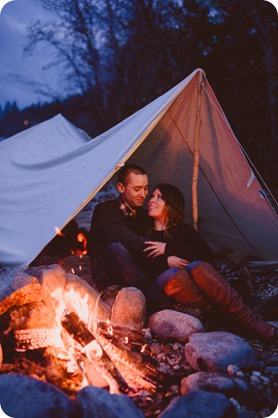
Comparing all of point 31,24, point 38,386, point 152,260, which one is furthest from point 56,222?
point 31,24

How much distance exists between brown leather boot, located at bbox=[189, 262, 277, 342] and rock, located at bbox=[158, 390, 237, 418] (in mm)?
981

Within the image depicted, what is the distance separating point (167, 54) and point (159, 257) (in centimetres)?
725

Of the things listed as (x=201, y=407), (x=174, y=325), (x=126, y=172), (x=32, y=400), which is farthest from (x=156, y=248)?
(x=32, y=400)

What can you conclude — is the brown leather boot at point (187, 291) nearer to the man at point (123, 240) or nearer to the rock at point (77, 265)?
the man at point (123, 240)

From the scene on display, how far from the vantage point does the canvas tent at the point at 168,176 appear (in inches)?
134

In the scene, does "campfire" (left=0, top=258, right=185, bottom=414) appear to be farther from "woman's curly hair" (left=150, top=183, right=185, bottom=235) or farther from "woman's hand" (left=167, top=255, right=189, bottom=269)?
"woman's curly hair" (left=150, top=183, right=185, bottom=235)

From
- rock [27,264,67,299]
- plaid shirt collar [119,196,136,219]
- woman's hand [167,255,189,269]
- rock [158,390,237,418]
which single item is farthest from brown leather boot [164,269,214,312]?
rock [158,390,237,418]

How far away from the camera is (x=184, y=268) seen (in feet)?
9.87

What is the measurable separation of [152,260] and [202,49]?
22.8ft

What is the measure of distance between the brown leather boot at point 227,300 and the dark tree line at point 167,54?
4548 mm

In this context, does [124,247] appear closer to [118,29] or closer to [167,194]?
[167,194]

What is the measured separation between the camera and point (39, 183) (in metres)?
4.37

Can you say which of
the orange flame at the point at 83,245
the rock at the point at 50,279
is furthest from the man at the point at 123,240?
the orange flame at the point at 83,245

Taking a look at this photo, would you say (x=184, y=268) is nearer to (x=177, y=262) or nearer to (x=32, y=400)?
(x=177, y=262)
